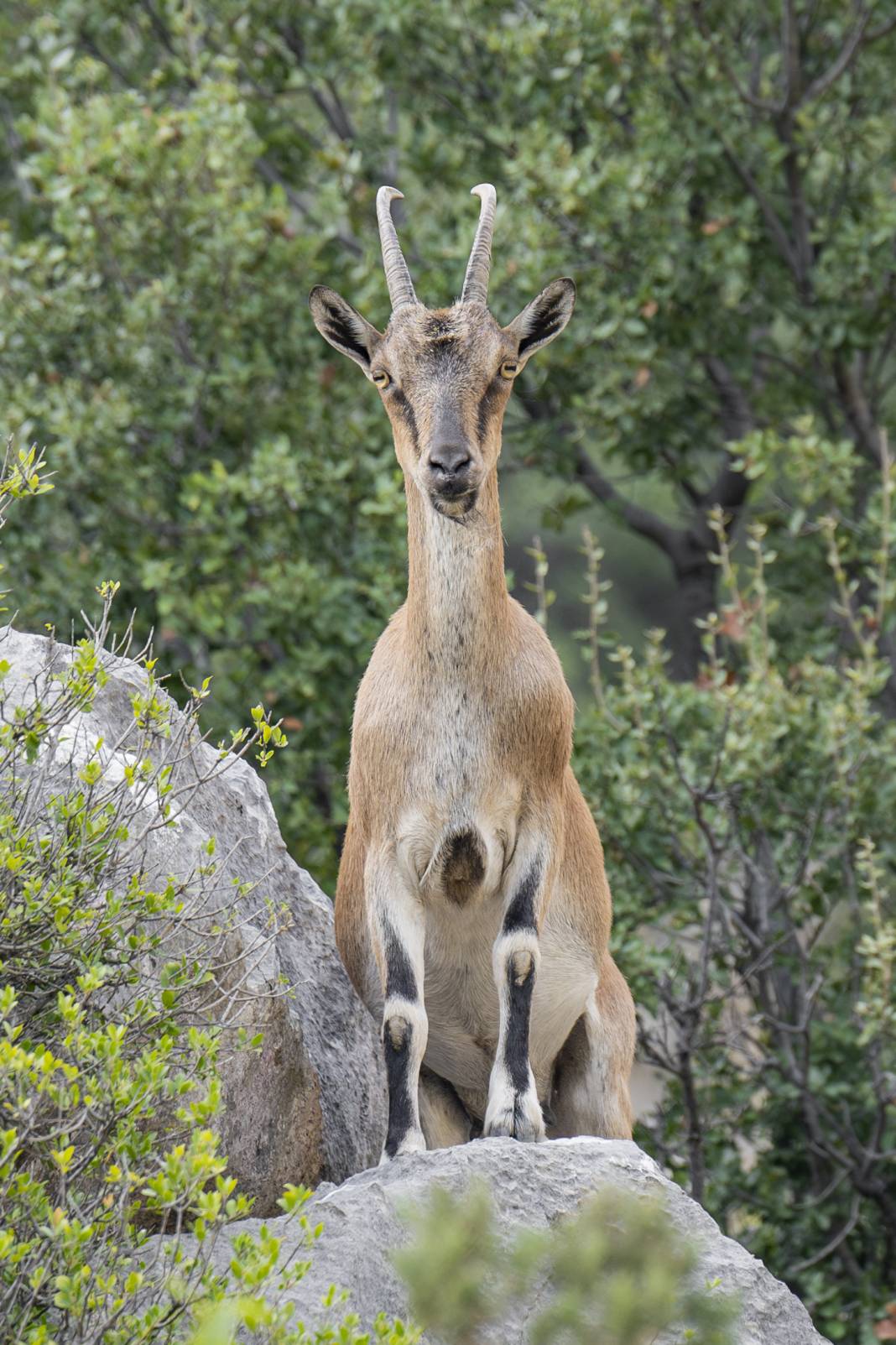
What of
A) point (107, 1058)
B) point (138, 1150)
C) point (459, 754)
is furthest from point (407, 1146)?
point (107, 1058)

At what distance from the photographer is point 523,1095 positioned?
5844 millimetres

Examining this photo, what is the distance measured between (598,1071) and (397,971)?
3.73ft

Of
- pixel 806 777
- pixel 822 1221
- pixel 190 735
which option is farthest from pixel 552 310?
pixel 822 1221

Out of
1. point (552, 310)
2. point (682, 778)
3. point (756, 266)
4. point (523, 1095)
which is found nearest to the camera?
point (523, 1095)

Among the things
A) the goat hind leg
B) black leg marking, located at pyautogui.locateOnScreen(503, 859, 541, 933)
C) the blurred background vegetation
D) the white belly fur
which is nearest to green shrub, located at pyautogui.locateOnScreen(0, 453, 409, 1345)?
the white belly fur

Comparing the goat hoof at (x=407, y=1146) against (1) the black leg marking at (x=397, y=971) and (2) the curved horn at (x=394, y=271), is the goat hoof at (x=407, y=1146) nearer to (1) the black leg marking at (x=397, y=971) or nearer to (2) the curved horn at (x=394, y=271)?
(1) the black leg marking at (x=397, y=971)

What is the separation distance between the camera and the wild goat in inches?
233

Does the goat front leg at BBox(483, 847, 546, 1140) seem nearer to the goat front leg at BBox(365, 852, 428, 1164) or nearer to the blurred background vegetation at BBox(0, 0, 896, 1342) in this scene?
the goat front leg at BBox(365, 852, 428, 1164)

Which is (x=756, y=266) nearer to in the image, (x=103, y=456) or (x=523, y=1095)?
(x=103, y=456)

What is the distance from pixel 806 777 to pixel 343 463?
323cm

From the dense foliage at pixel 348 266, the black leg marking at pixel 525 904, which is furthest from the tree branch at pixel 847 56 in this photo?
the black leg marking at pixel 525 904

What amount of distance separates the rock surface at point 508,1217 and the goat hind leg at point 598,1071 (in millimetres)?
1002

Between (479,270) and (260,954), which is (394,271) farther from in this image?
(260,954)

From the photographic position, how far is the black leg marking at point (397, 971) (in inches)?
234
